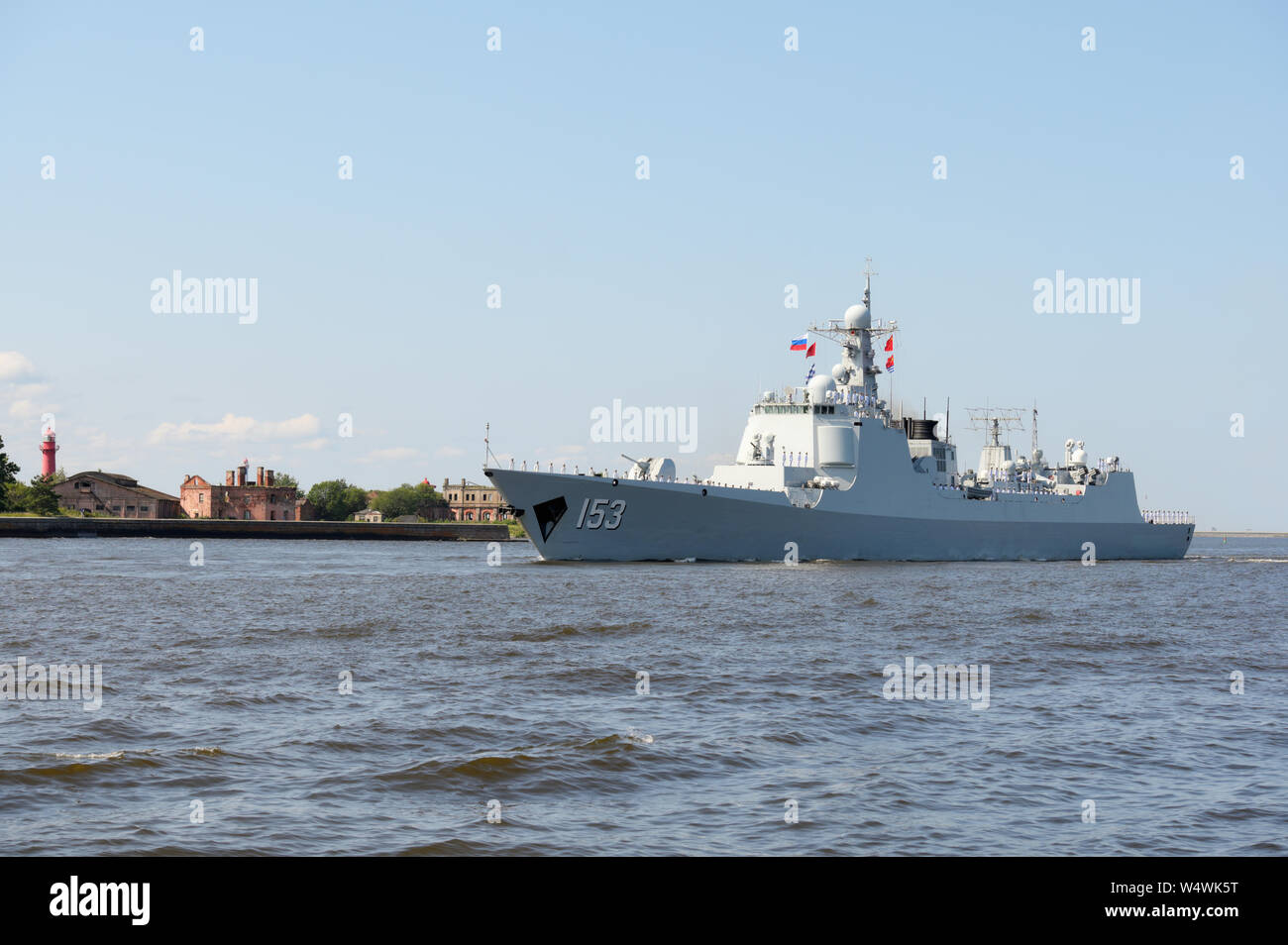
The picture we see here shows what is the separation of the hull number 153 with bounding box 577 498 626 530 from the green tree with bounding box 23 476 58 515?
235 feet

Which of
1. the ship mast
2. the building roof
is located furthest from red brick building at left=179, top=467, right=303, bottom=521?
the ship mast

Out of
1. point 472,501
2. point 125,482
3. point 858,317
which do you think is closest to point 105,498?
point 125,482

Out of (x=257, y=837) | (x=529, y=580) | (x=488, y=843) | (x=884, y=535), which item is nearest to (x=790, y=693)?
(x=488, y=843)

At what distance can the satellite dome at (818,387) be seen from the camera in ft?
148

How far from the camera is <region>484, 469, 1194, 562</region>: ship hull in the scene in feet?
126

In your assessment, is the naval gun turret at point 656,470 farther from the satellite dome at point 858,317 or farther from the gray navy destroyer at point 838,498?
the satellite dome at point 858,317

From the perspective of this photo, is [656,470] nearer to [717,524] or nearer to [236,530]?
[717,524]

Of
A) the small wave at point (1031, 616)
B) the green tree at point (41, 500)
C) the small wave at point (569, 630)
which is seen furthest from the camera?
the green tree at point (41, 500)

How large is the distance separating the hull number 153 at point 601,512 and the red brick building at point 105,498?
72.3m

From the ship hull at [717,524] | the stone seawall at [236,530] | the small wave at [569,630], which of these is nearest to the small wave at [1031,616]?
the small wave at [569,630]

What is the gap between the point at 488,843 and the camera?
789 cm

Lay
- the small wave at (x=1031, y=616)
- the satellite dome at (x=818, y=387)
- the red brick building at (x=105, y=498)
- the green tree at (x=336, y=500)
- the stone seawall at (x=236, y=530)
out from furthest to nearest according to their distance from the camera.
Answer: the green tree at (x=336, y=500), the red brick building at (x=105, y=498), the stone seawall at (x=236, y=530), the satellite dome at (x=818, y=387), the small wave at (x=1031, y=616)

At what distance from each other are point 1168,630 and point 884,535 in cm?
2149

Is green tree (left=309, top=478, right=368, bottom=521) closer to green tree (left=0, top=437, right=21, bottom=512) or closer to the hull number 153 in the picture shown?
green tree (left=0, top=437, right=21, bottom=512)
